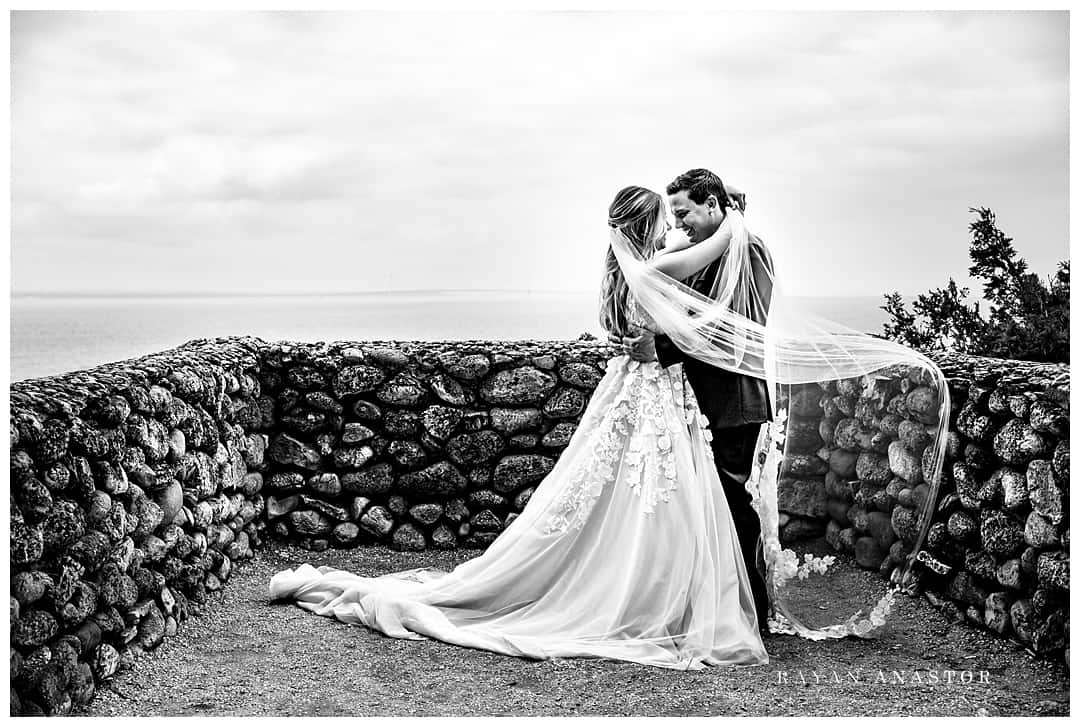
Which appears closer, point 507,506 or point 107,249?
point 507,506

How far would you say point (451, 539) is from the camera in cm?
489

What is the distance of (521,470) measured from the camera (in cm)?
484

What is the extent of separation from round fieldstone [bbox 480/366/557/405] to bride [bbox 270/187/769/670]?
1151mm

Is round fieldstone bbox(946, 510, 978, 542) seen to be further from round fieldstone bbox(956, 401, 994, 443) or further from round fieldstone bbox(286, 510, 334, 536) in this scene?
round fieldstone bbox(286, 510, 334, 536)

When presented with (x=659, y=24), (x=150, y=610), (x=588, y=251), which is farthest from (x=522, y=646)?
(x=659, y=24)

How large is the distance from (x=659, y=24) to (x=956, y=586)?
6.29 m

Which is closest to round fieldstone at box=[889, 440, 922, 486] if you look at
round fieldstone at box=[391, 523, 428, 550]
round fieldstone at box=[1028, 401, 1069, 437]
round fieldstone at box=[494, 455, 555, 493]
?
round fieldstone at box=[1028, 401, 1069, 437]

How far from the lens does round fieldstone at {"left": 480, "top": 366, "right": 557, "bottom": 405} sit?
4.82m

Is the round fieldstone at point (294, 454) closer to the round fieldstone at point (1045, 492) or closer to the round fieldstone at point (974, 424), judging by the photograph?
the round fieldstone at point (974, 424)

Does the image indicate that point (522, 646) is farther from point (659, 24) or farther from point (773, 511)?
point (659, 24)

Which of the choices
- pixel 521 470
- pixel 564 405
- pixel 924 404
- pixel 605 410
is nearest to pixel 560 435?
pixel 564 405

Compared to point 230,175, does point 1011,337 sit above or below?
below

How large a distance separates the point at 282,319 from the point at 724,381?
26.1 feet

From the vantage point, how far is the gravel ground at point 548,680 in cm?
291
